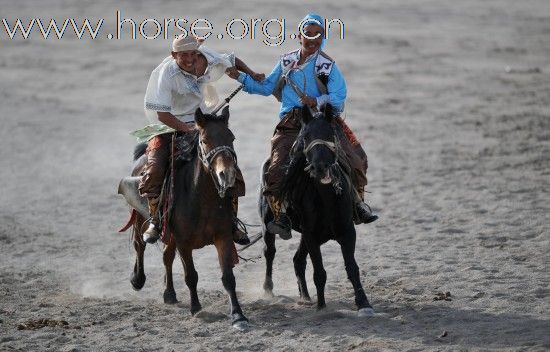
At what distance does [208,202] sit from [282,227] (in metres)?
0.80

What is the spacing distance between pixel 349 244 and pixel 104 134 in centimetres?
1138

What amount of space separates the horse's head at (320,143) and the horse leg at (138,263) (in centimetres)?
271

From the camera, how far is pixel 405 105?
20.9m

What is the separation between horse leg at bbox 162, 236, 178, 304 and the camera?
9.98 metres

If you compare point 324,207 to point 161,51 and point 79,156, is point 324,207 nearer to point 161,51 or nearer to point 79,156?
point 79,156

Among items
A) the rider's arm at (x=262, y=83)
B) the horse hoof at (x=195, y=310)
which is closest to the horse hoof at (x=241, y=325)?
the horse hoof at (x=195, y=310)

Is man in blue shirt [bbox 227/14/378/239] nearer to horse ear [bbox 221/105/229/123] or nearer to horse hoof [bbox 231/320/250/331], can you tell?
horse ear [bbox 221/105/229/123]

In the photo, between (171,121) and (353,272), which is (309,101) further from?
(353,272)

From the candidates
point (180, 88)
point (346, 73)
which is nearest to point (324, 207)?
point (180, 88)

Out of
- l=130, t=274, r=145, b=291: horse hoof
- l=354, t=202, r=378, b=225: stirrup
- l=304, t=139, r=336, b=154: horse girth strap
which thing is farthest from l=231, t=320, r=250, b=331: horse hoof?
l=130, t=274, r=145, b=291: horse hoof

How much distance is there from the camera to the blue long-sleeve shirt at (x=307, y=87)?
Result: 933 centimetres

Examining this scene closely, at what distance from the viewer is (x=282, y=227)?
30.8ft

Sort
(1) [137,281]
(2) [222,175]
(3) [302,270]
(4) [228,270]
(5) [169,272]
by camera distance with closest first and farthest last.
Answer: (2) [222,175] → (4) [228,270] → (3) [302,270] → (5) [169,272] → (1) [137,281]

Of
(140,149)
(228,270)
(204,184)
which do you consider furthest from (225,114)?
(140,149)
